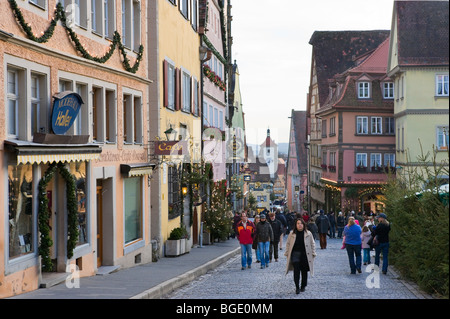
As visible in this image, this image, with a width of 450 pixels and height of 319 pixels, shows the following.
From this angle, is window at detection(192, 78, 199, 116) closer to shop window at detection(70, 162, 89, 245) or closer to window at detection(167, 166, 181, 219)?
window at detection(167, 166, 181, 219)

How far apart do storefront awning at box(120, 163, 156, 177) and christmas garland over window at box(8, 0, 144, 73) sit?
2.55 metres

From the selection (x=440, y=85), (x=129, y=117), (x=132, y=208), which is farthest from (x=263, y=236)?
(x=440, y=85)

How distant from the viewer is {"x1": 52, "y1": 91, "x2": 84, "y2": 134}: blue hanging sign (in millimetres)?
14148

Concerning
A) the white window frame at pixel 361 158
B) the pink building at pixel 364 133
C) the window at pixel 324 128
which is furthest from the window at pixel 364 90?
the window at pixel 324 128

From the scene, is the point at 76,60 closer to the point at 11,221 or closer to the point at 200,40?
the point at 11,221

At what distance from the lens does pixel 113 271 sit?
18000 millimetres

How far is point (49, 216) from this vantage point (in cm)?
1481

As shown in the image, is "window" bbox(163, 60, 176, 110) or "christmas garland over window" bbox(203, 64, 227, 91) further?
"christmas garland over window" bbox(203, 64, 227, 91)

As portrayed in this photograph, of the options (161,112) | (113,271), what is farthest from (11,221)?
(161,112)

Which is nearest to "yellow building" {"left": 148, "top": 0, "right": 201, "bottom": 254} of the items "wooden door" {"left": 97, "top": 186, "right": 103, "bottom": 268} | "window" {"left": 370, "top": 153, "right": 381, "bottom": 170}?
"wooden door" {"left": 97, "top": 186, "right": 103, "bottom": 268}

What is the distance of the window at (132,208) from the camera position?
65.5 ft

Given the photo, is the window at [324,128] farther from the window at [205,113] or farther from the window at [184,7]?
the window at [184,7]

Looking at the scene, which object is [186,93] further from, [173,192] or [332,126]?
[332,126]
